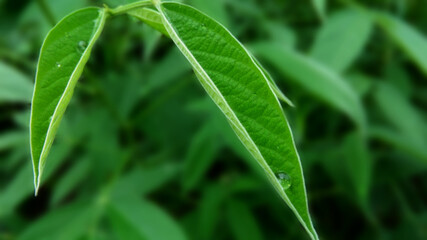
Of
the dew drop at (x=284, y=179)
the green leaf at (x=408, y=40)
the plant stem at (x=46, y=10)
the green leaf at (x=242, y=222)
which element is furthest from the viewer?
the green leaf at (x=242, y=222)

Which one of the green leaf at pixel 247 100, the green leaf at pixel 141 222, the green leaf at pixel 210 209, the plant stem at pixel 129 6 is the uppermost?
the plant stem at pixel 129 6

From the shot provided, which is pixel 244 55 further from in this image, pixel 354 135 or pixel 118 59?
pixel 118 59

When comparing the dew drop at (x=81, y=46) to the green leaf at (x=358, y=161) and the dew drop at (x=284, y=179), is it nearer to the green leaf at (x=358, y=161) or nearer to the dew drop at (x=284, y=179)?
the dew drop at (x=284, y=179)

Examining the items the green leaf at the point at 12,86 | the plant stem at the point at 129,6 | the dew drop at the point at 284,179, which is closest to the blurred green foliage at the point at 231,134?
the green leaf at the point at 12,86

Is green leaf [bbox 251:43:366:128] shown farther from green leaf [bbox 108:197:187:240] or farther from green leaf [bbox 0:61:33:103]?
green leaf [bbox 0:61:33:103]

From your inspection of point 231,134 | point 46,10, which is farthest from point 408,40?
point 46,10

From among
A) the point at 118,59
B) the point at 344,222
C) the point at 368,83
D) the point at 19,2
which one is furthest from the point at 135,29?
the point at 344,222

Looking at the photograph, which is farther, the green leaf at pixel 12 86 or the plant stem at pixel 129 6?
the green leaf at pixel 12 86
